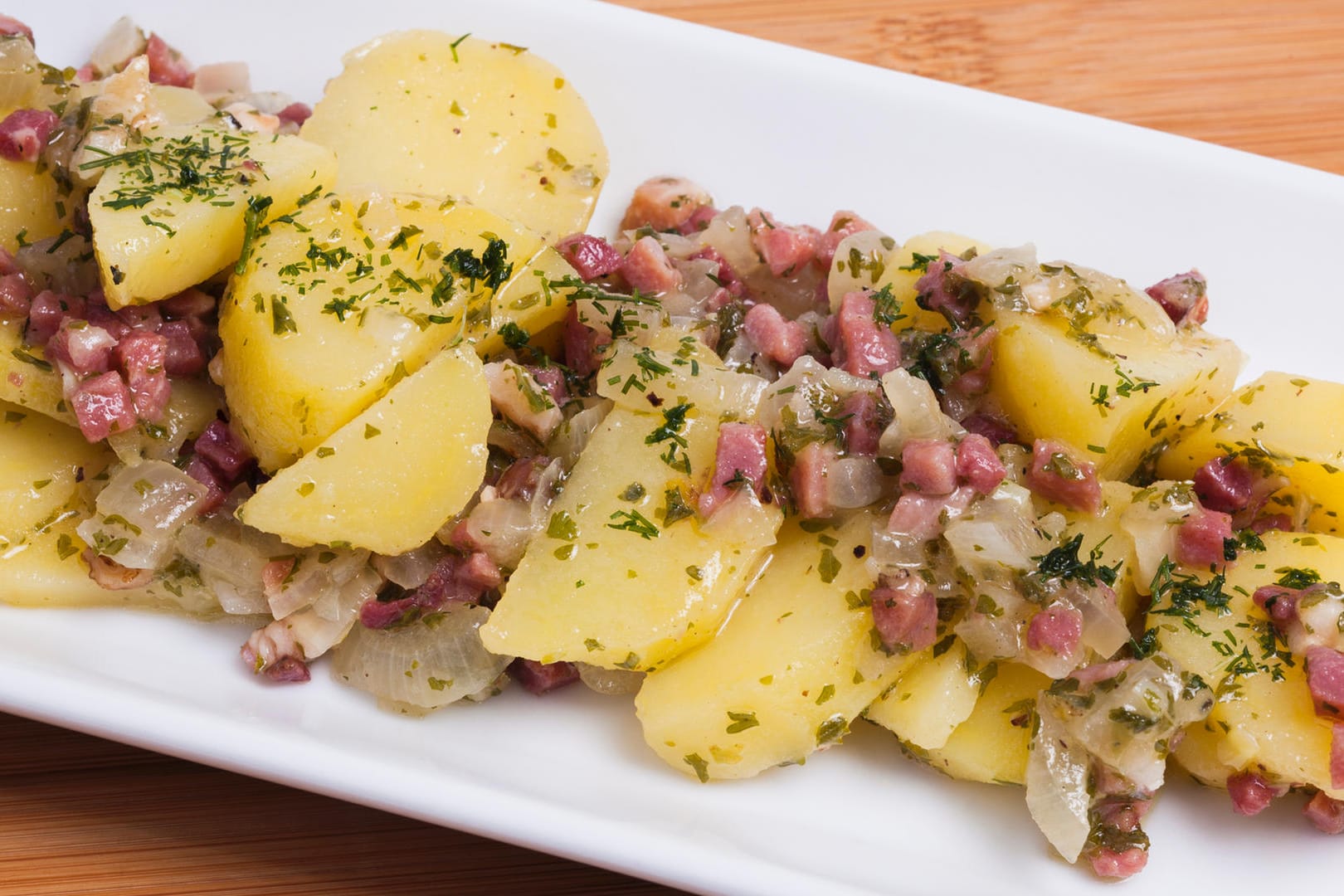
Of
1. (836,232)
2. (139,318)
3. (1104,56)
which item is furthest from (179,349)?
(1104,56)

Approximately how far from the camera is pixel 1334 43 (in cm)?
447

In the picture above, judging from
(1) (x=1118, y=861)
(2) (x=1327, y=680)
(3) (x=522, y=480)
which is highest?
(3) (x=522, y=480)

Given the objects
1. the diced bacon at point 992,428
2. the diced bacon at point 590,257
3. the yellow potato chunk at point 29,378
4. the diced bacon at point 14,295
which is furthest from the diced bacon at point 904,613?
the diced bacon at point 14,295

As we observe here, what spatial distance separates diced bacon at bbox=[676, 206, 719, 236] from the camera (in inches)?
140

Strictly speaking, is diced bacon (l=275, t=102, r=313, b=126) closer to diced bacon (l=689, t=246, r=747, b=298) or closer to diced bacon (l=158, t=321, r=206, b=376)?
diced bacon (l=158, t=321, r=206, b=376)

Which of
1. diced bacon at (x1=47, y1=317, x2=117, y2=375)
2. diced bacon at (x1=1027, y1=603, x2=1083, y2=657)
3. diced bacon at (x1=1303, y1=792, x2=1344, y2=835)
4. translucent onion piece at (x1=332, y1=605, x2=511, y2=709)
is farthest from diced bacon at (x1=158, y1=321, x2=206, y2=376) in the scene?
diced bacon at (x1=1303, y1=792, x2=1344, y2=835)

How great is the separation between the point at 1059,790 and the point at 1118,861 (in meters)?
0.19

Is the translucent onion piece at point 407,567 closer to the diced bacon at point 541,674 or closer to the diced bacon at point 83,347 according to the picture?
the diced bacon at point 541,674

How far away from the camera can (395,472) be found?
2.66 m

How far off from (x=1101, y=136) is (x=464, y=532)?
2166 mm

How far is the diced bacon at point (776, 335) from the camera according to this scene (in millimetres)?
3029

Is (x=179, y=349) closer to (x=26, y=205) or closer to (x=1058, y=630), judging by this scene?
(x=26, y=205)

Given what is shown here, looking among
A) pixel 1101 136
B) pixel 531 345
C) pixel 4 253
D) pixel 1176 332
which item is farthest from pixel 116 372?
pixel 1101 136

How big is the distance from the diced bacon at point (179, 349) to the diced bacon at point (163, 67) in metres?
1.07
